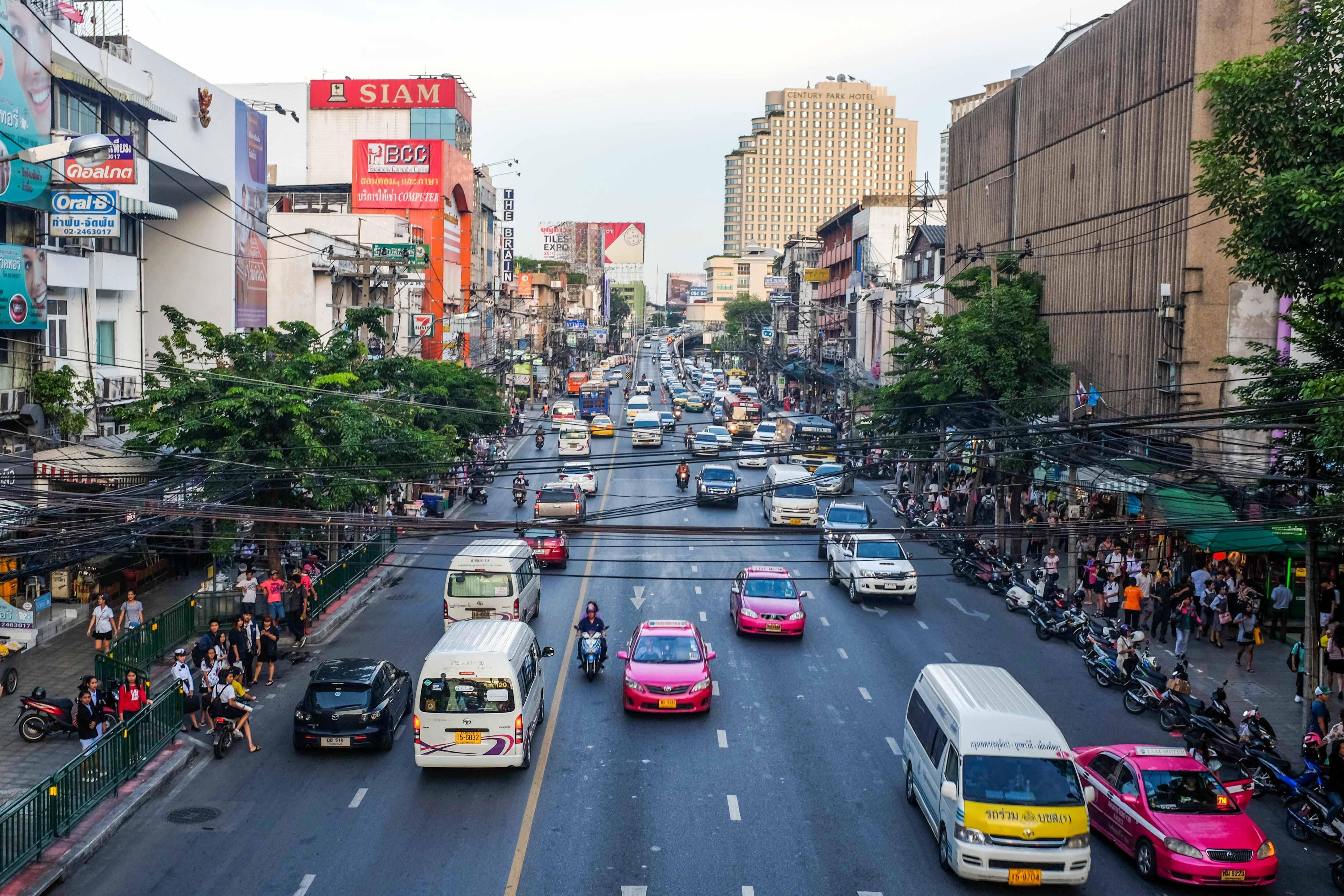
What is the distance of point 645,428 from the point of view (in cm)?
6103

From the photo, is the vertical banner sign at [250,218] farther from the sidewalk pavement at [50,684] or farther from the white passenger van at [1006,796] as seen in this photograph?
the white passenger van at [1006,796]

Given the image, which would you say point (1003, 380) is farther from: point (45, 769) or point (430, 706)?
point (45, 769)

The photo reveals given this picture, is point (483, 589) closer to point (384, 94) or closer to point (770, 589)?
point (770, 589)

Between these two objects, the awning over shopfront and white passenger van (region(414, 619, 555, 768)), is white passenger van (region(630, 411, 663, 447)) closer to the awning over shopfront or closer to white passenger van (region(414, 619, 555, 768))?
the awning over shopfront

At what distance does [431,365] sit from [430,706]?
37.9 m

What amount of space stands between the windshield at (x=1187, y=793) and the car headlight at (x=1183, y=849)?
631 mm

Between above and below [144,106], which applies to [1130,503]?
below

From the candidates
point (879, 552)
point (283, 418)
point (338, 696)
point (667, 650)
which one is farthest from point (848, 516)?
point (338, 696)

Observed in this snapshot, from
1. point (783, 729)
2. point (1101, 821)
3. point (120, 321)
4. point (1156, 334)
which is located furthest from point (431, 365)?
point (1101, 821)

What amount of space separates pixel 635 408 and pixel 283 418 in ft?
163

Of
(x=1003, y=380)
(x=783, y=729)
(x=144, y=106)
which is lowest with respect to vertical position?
(x=783, y=729)

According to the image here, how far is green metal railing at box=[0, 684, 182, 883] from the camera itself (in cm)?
1389

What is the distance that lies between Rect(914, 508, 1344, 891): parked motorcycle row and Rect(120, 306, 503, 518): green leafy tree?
43.9 feet

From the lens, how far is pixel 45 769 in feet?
58.7
